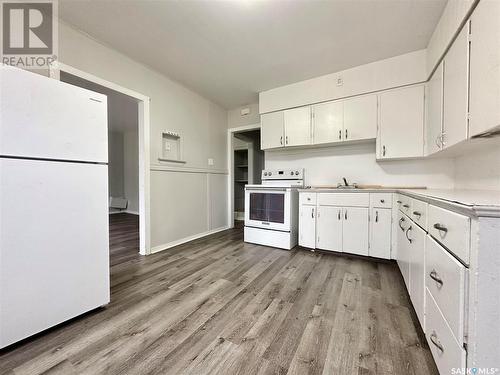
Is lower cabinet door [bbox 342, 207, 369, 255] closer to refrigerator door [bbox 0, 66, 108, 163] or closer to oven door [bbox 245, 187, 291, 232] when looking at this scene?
oven door [bbox 245, 187, 291, 232]

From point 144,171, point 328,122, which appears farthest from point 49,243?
point 328,122

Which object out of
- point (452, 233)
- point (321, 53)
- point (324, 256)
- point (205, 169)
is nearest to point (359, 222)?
point (324, 256)

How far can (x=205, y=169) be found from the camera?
12.1 feet

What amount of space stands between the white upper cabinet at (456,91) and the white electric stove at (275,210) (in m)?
1.69

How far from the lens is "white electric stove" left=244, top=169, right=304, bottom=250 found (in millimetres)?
2904

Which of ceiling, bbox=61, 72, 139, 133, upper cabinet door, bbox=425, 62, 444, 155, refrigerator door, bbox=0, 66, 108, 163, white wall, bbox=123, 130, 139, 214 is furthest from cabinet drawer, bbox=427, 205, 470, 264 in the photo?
white wall, bbox=123, 130, 139, 214

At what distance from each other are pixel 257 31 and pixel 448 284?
2.40 metres

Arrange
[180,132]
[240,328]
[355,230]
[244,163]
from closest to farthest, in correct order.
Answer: [240,328], [355,230], [180,132], [244,163]

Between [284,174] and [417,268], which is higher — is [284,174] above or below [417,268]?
above

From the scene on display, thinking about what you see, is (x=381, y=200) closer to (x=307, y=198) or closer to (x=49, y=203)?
(x=307, y=198)

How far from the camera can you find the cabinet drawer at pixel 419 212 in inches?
49.1

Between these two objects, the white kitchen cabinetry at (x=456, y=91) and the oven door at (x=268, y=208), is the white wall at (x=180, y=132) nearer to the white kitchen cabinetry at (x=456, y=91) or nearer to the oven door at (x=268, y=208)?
the oven door at (x=268, y=208)

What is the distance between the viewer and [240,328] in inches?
52.6

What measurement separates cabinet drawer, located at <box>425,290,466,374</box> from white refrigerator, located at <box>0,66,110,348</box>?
1.99 meters
